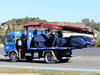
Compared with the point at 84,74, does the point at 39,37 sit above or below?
above

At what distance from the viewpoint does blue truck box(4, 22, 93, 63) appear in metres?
19.7

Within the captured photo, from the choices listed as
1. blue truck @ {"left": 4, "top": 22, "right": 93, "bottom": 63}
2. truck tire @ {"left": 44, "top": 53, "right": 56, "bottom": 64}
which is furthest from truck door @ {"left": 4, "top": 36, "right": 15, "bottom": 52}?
truck tire @ {"left": 44, "top": 53, "right": 56, "bottom": 64}

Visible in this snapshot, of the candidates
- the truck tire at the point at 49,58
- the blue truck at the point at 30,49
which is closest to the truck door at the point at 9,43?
the blue truck at the point at 30,49

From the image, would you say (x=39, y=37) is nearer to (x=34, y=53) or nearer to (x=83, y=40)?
(x=34, y=53)

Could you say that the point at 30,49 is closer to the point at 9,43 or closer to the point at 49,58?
the point at 49,58

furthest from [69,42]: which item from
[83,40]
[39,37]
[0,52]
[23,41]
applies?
[0,52]

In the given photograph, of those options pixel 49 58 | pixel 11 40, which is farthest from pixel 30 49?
pixel 11 40

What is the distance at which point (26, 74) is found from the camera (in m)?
12.4

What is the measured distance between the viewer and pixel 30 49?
2069 cm

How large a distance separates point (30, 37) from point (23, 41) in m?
1.08

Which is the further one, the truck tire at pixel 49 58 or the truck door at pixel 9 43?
the truck door at pixel 9 43

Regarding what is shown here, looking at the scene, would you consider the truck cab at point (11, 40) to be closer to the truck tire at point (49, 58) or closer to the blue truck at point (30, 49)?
the blue truck at point (30, 49)

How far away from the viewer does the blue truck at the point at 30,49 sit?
19688mm

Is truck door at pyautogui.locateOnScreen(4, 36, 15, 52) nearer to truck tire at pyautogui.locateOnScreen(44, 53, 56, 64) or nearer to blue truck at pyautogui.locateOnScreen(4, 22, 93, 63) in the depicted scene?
blue truck at pyautogui.locateOnScreen(4, 22, 93, 63)
